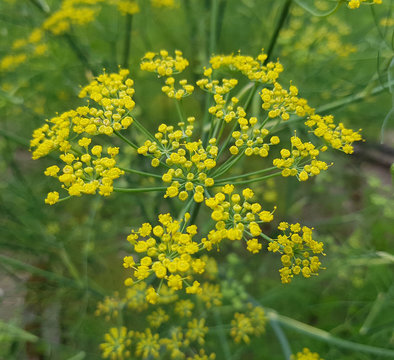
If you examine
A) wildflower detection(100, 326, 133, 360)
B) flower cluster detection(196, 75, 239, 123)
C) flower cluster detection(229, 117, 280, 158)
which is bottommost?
wildflower detection(100, 326, 133, 360)

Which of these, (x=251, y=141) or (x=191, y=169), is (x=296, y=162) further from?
(x=191, y=169)

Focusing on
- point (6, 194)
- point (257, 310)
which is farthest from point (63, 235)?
point (257, 310)

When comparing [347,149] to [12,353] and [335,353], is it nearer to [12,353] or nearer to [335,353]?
[335,353]

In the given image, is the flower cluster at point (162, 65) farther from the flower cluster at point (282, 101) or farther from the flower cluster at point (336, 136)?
the flower cluster at point (336, 136)

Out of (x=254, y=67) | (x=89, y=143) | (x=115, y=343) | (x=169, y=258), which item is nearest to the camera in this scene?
(x=169, y=258)

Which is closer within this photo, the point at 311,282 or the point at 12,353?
the point at 12,353

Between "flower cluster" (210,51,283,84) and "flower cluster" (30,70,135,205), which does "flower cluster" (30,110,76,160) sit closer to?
"flower cluster" (30,70,135,205)

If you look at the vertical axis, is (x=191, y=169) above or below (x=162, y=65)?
below

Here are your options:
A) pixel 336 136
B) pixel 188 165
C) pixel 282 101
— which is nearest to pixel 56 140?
pixel 188 165

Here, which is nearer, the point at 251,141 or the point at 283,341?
the point at 251,141

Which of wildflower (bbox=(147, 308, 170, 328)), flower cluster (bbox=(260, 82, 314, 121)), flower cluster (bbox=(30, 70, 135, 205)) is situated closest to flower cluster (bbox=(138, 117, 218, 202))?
flower cluster (bbox=(30, 70, 135, 205))

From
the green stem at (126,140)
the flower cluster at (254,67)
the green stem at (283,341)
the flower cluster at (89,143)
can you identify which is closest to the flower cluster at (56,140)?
the flower cluster at (89,143)
